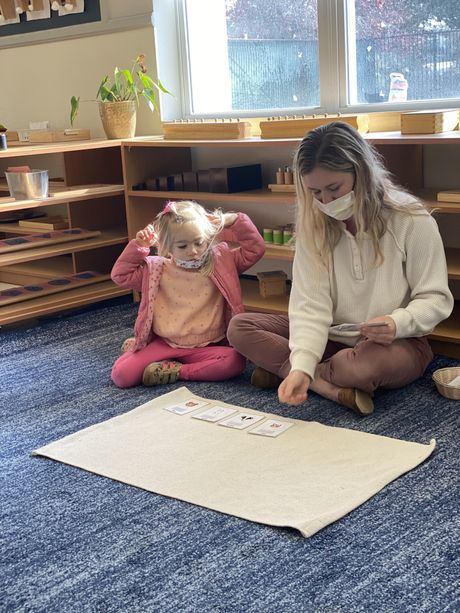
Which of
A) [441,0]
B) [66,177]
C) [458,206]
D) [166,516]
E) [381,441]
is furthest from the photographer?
[66,177]

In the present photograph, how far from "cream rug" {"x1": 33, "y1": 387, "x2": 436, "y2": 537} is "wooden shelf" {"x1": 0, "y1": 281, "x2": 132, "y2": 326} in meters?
1.15

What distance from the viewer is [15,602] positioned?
4.86 feet

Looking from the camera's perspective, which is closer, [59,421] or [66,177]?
[59,421]

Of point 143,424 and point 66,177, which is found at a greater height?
point 66,177

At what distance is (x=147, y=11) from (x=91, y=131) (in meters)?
0.71

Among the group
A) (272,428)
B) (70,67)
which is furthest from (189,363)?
(70,67)

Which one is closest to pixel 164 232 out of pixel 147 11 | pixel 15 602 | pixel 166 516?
pixel 166 516

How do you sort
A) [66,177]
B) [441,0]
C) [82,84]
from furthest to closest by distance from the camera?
[82,84] < [66,177] < [441,0]

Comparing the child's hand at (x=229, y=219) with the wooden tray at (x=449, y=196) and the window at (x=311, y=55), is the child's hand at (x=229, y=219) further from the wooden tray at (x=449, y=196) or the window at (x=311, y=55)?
the window at (x=311, y=55)

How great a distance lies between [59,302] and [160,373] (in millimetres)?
1060

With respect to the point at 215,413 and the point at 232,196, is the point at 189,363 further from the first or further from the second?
the point at 232,196

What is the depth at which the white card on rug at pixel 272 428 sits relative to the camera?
7.00 feet

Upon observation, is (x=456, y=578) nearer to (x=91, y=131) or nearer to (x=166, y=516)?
(x=166, y=516)

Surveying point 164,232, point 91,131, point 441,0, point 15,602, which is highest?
point 441,0
